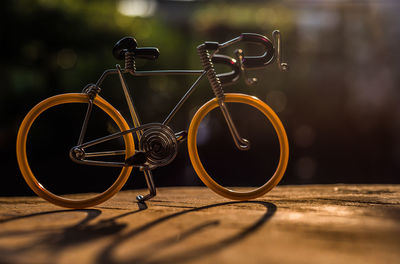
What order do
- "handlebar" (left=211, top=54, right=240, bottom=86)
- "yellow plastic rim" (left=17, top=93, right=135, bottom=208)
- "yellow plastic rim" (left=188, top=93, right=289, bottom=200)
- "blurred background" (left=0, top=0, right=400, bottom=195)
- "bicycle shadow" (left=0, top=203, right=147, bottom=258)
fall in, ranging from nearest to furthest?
1. "bicycle shadow" (left=0, top=203, right=147, bottom=258)
2. "yellow plastic rim" (left=17, top=93, right=135, bottom=208)
3. "yellow plastic rim" (left=188, top=93, right=289, bottom=200)
4. "handlebar" (left=211, top=54, right=240, bottom=86)
5. "blurred background" (left=0, top=0, right=400, bottom=195)

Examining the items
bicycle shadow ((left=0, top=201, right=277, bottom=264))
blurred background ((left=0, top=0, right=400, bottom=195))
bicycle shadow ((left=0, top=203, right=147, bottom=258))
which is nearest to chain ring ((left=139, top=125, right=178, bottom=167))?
bicycle shadow ((left=0, top=201, right=277, bottom=264))

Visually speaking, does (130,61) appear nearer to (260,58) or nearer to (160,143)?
(160,143)

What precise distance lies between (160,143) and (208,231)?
1.04m

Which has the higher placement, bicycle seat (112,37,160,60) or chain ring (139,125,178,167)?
bicycle seat (112,37,160,60)

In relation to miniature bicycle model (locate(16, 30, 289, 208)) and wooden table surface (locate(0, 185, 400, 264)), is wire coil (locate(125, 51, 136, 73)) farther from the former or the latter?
wooden table surface (locate(0, 185, 400, 264))

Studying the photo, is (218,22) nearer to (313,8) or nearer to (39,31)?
(39,31)

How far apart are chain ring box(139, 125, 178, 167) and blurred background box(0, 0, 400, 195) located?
17.8 ft

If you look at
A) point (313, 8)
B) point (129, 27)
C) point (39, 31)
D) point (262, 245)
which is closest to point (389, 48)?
point (313, 8)

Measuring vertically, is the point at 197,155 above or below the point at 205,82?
below

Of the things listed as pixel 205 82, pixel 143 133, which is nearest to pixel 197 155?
pixel 143 133

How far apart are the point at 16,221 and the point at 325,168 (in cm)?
809

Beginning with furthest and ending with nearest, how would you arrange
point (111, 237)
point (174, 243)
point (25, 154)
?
point (25, 154)
point (111, 237)
point (174, 243)

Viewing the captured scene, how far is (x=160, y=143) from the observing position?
370 cm

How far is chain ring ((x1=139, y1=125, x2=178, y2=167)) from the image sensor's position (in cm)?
370
